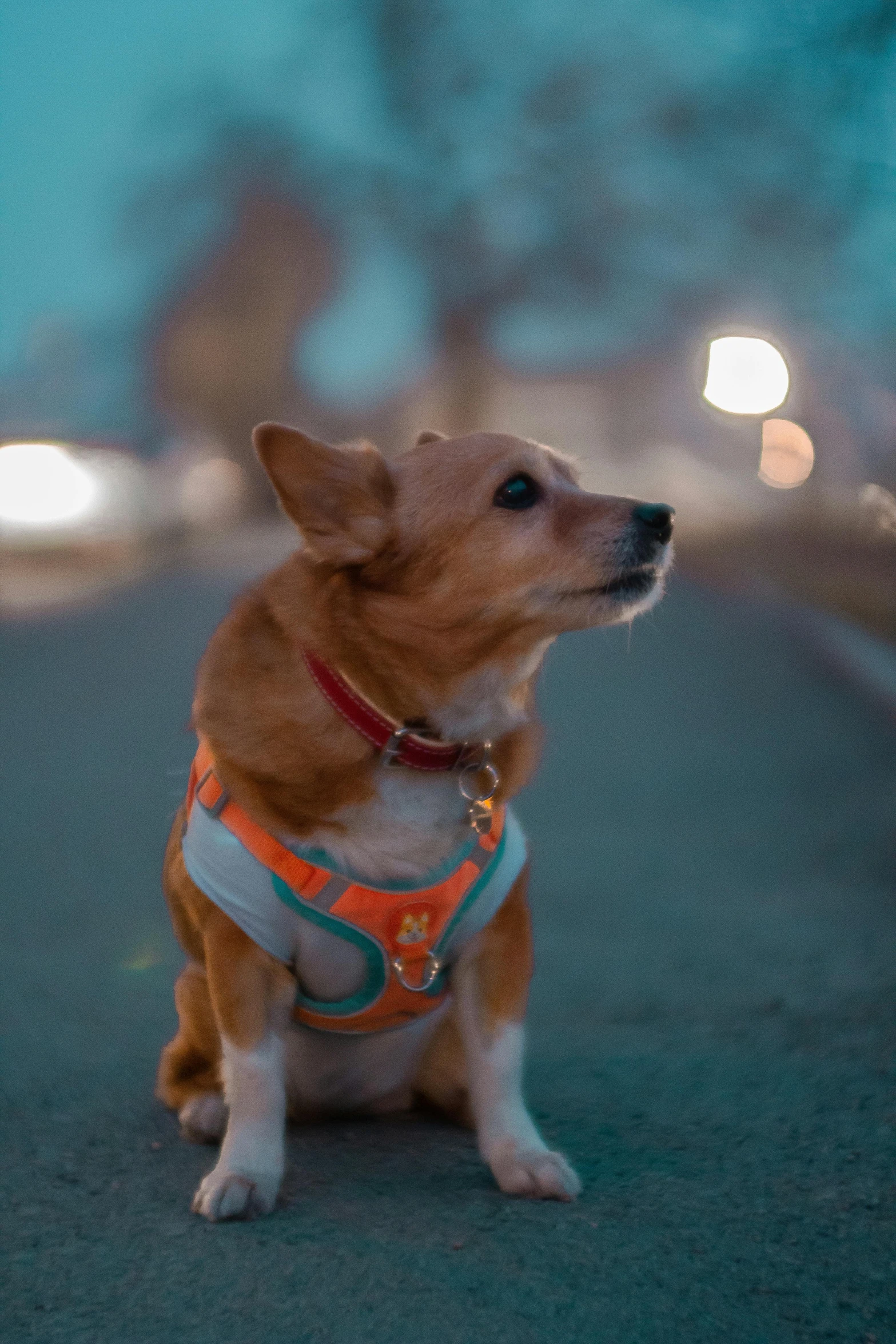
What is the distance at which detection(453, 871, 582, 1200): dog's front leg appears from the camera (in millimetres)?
2719

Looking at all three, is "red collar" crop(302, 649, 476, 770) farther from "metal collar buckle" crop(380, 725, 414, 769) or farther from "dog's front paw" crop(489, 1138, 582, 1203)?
"dog's front paw" crop(489, 1138, 582, 1203)

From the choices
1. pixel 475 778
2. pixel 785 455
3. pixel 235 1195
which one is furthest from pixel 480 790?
pixel 785 455

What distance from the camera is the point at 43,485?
1784cm

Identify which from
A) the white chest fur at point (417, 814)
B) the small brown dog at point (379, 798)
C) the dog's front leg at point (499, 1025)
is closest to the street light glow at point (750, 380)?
the small brown dog at point (379, 798)

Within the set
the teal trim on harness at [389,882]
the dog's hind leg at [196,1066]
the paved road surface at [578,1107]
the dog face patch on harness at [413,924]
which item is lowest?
the paved road surface at [578,1107]

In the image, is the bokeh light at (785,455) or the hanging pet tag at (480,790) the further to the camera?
the bokeh light at (785,455)

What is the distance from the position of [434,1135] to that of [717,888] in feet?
8.24

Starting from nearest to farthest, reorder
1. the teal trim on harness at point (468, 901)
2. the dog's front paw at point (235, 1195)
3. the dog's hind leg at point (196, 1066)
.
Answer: the dog's front paw at point (235, 1195)
the teal trim on harness at point (468, 901)
the dog's hind leg at point (196, 1066)

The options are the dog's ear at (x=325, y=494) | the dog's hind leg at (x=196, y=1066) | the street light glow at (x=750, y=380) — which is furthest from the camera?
the street light glow at (x=750, y=380)

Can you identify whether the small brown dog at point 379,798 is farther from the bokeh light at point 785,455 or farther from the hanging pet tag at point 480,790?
A: the bokeh light at point 785,455

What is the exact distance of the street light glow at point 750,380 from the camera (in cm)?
1149

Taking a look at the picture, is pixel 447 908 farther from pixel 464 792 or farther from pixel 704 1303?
pixel 704 1303

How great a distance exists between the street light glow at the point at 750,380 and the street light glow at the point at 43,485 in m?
9.52

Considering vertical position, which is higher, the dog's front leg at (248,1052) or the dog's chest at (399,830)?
the dog's chest at (399,830)
